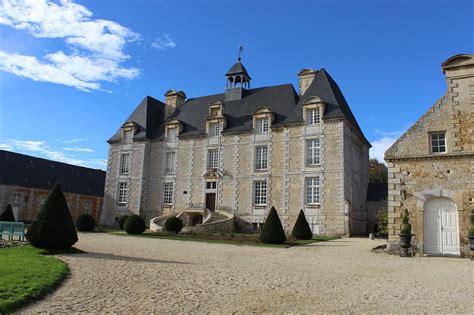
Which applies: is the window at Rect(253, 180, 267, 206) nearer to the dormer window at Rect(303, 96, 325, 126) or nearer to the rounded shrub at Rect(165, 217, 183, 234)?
the dormer window at Rect(303, 96, 325, 126)

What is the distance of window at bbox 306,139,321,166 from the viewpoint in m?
24.2

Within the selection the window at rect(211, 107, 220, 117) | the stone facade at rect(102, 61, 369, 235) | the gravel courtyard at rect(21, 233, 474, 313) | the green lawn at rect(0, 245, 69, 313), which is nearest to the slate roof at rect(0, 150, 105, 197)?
the stone facade at rect(102, 61, 369, 235)

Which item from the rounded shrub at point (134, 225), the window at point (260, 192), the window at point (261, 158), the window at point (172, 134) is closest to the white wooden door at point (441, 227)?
the window at point (260, 192)

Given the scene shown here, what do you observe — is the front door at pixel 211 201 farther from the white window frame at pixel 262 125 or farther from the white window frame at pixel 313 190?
the white window frame at pixel 313 190

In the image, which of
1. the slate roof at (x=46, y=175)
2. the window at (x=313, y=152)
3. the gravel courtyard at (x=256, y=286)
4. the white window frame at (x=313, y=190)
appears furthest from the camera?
the slate roof at (x=46, y=175)

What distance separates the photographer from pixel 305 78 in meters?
27.3

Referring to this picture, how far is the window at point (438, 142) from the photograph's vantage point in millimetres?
13070

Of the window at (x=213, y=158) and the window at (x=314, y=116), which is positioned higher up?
the window at (x=314, y=116)

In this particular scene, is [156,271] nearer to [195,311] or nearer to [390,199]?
[195,311]

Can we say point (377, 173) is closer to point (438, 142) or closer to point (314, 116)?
point (314, 116)

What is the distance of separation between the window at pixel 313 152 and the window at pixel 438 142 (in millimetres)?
11010

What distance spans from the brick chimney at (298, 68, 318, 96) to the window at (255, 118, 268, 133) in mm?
3355

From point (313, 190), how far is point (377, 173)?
2175 cm

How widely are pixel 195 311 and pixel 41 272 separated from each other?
3396mm
